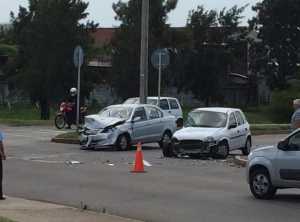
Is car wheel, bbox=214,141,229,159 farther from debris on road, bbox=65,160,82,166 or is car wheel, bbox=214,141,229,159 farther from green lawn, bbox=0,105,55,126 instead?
green lawn, bbox=0,105,55,126

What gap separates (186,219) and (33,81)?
38.3 metres

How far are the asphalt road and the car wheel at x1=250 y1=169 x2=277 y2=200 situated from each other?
18 cm

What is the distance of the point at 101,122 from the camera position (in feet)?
84.5

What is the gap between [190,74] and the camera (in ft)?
235

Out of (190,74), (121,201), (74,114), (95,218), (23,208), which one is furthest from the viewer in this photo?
(190,74)

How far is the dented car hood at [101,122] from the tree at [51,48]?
22826mm

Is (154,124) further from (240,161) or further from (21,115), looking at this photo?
(21,115)

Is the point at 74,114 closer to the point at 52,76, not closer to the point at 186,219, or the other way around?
the point at 52,76

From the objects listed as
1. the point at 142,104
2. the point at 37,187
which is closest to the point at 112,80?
the point at 142,104

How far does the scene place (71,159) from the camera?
22.2m

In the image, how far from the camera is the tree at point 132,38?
59.2 m

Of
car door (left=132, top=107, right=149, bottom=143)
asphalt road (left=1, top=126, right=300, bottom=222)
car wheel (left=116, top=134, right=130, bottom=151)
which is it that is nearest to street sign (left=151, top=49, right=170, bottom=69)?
car door (left=132, top=107, right=149, bottom=143)

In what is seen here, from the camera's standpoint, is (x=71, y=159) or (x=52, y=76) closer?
(x=71, y=159)

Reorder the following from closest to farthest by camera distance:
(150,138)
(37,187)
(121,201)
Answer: (121,201) → (37,187) → (150,138)
